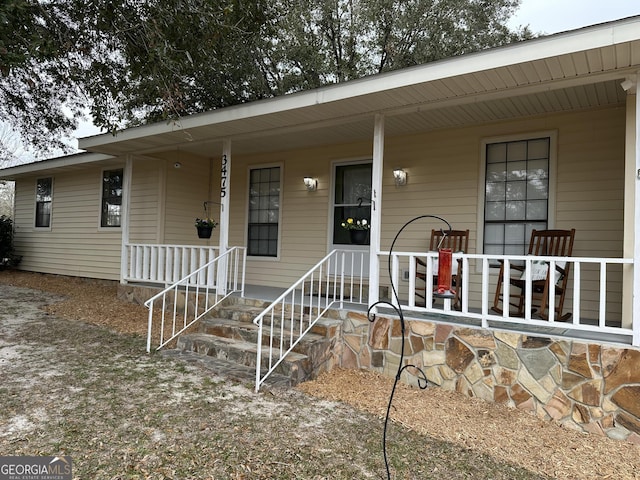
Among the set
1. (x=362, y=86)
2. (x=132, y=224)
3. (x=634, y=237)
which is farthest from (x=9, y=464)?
(x=132, y=224)

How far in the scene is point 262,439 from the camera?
2.73m

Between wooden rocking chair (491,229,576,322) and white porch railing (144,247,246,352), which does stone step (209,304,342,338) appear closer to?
white porch railing (144,247,246,352)

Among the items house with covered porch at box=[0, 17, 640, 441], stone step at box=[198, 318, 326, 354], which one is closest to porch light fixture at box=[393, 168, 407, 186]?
house with covered porch at box=[0, 17, 640, 441]

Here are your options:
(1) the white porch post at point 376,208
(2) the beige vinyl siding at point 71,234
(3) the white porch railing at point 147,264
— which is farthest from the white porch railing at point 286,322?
(2) the beige vinyl siding at point 71,234

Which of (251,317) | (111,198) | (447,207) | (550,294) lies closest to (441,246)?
(447,207)

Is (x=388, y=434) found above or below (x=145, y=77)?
below

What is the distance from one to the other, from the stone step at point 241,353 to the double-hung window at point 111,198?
5013 mm

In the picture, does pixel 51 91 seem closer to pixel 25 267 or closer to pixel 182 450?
pixel 25 267

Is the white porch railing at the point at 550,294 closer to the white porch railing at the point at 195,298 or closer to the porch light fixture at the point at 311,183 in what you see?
the porch light fixture at the point at 311,183

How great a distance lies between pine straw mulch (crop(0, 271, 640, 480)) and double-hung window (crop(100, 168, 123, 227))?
6.39m

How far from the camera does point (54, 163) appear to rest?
29.6 feet

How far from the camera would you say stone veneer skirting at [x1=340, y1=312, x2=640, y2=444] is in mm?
3150

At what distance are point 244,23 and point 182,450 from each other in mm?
5117

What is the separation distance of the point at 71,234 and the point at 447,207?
8.24 metres
